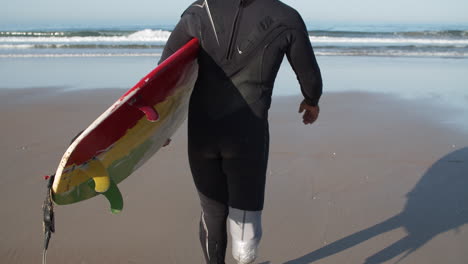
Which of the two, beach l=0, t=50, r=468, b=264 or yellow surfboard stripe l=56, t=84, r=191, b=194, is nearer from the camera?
yellow surfboard stripe l=56, t=84, r=191, b=194

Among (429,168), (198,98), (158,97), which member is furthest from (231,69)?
(429,168)

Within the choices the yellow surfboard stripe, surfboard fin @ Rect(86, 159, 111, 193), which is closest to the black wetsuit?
the yellow surfboard stripe

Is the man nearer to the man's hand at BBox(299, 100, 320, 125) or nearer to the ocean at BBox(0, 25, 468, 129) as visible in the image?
the man's hand at BBox(299, 100, 320, 125)

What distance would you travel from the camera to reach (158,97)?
1.94m

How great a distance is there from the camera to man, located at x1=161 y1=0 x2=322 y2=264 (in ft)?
5.91

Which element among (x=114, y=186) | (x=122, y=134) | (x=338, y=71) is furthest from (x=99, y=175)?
(x=338, y=71)

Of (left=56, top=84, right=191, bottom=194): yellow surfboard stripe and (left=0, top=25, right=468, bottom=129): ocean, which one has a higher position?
(left=56, top=84, right=191, bottom=194): yellow surfboard stripe

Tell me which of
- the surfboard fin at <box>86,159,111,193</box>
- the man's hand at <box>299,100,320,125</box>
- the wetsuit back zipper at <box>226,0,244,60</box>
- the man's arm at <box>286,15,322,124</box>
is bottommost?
the surfboard fin at <box>86,159,111,193</box>

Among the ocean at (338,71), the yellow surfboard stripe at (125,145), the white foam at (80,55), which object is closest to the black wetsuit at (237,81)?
the yellow surfboard stripe at (125,145)

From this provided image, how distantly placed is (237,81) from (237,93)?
0.05m

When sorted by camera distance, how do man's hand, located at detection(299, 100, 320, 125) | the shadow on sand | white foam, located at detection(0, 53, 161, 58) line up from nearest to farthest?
man's hand, located at detection(299, 100, 320, 125) → the shadow on sand → white foam, located at detection(0, 53, 161, 58)

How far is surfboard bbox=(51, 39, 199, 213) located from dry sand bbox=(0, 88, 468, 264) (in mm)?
921

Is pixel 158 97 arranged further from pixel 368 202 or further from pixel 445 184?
pixel 445 184

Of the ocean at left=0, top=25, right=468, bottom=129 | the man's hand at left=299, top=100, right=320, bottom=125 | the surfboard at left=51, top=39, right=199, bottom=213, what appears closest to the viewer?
the surfboard at left=51, top=39, right=199, bottom=213
